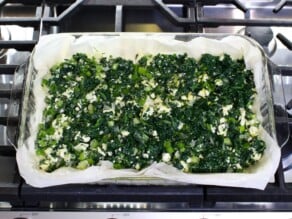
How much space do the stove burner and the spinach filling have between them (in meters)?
0.12

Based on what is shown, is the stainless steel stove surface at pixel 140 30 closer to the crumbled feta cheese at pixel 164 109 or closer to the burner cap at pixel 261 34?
the burner cap at pixel 261 34

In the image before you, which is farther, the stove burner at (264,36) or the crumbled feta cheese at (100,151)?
the stove burner at (264,36)

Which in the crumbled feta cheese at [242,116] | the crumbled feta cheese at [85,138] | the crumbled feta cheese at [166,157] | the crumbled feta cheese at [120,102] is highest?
the crumbled feta cheese at [120,102]

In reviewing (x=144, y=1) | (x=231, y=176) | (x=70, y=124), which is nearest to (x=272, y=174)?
(x=231, y=176)

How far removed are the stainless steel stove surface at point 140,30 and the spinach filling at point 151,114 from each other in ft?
0.17

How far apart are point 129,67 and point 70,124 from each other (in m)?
0.19

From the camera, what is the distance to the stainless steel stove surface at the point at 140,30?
87cm

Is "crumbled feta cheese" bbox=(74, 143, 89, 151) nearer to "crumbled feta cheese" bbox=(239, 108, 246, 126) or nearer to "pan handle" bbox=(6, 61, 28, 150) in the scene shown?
"pan handle" bbox=(6, 61, 28, 150)

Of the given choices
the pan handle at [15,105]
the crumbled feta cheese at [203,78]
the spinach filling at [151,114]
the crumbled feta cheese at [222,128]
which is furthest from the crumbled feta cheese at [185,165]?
the pan handle at [15,105]

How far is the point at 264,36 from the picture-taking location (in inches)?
44.8

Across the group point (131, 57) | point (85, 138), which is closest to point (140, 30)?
point (131, 57)

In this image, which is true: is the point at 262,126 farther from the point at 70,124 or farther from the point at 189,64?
the point at 70,124

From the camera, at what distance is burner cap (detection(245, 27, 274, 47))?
1130mm

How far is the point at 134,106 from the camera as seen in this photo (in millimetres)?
987
